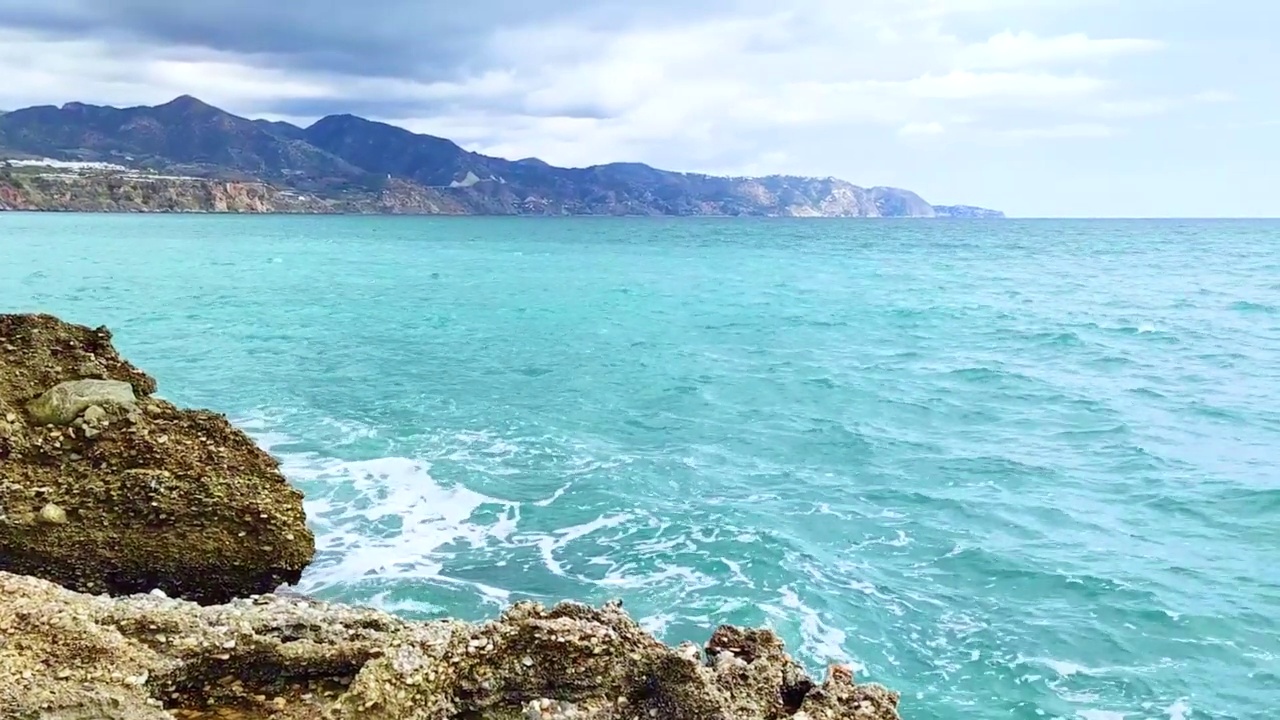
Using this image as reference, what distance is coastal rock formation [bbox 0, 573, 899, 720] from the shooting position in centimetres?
704

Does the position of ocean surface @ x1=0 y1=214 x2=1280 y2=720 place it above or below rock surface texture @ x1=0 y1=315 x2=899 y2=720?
below

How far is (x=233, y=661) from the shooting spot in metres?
7.80

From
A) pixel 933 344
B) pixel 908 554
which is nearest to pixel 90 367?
pixel 908 554

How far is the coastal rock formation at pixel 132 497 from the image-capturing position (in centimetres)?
1116

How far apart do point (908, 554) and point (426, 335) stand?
101ft

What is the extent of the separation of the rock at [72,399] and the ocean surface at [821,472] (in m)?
4.32

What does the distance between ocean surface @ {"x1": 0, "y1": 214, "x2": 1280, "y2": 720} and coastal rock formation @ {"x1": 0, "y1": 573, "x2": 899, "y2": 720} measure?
524 centimetres

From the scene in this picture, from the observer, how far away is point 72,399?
1242cm

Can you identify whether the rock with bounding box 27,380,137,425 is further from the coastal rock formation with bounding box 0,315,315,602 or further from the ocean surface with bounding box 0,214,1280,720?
the ocean surface with bounding box 0,214,1280,720

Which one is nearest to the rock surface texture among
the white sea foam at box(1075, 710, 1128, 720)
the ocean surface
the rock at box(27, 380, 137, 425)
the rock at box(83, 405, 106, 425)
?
the rock at box(83, 405, 106, 425)

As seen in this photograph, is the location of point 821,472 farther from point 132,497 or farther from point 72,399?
point 72,399

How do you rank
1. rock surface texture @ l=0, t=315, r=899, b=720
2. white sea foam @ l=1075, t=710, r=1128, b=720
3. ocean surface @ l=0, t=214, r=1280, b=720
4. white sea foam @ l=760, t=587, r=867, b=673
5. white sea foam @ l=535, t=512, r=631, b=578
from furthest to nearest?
white sea foam @ l=535, t=512, r=631, b=578 < ocean surface @ l=0, t=214, r=1280, b=720 < white sea foam @ l=760, t=587, r=867, b=673 < white sea foam @ l=1075, t=710, r=1128, b=720 < rock surface texture @ l=0, t=315, r=899, b=720

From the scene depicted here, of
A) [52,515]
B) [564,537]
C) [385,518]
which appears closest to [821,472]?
[564,537]

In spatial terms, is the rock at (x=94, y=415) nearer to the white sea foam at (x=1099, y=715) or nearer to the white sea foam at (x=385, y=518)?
the white sea foam at (x=385, y=518)
